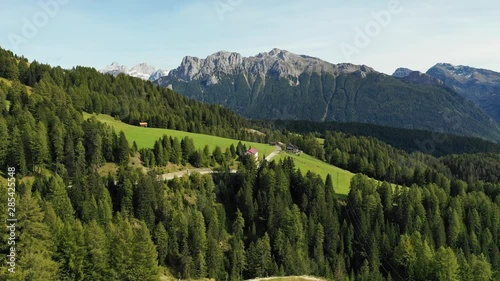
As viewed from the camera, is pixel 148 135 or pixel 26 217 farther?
pixel 148 135

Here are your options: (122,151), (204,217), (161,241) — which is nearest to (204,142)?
(122,151)

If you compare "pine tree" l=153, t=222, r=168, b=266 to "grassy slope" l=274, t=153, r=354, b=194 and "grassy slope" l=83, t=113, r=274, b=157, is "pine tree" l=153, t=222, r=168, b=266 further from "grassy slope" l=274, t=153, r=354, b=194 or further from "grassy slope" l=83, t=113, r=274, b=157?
"grassy slope" l=274, t=153, r=354, b=194

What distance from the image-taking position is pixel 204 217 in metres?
102

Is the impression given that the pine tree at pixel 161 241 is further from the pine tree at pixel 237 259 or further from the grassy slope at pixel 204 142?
the grassy slope at pixel 204 142

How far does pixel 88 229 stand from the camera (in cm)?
6744

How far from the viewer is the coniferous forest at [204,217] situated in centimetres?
6638

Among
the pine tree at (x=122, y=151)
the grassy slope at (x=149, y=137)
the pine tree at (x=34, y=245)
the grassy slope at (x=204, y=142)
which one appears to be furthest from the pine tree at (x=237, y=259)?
the grassy slope at (x=204, y=142)

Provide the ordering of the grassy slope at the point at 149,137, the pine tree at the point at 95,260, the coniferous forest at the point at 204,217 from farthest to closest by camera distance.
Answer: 1. the grassy slope at the point at 149,137
2. the coniferous forest at the point at 204,217
3. the pine tree at the point at 95,260

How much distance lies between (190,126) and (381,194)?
90223 mm

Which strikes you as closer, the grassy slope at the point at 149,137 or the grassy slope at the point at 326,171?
the grassy slope at the point at 149,137

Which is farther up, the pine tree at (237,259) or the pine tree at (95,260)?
the pine tree at (95,260)

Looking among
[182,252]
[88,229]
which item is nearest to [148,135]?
[182,252]

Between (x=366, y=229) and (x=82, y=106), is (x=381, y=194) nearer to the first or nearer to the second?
(x=366, y=229)

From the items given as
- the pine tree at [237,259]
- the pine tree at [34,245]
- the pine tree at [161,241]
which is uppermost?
the pine tree at [34,245]
